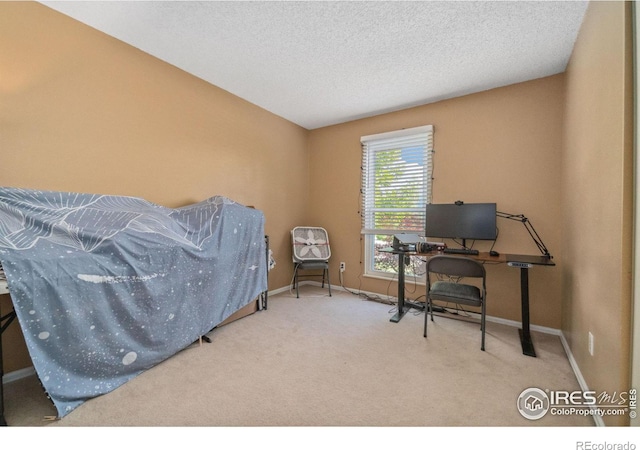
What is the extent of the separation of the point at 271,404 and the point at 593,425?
1743 mm

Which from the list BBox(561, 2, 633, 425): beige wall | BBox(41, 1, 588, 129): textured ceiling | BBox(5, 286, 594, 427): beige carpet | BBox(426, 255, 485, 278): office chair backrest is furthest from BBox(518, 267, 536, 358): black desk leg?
BBox(41, 1, 588, 129): textured ceiling

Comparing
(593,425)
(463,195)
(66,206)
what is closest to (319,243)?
(463,195)

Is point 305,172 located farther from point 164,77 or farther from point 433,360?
point 433,360

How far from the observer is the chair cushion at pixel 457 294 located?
2193 mm

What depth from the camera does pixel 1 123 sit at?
5.53ft

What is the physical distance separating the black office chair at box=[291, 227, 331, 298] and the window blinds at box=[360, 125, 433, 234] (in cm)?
66

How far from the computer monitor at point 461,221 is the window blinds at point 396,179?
26 cm

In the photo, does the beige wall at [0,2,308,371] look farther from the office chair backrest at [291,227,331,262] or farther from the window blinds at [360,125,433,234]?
the window blinds at [360,125,433,234]

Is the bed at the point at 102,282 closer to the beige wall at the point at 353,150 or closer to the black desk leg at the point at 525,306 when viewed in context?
the beige wall at the point at 353,150

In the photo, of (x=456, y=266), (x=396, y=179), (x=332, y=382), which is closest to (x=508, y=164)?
(x=396, y=179)

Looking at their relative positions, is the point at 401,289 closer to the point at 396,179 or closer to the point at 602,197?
the point at 396,179

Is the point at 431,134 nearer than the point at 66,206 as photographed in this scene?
No

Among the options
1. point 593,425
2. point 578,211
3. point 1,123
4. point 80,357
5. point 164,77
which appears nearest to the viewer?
point 593,425


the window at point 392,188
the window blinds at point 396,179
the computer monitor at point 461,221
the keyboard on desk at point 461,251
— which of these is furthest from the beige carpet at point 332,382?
the window blinds at point 396,179
